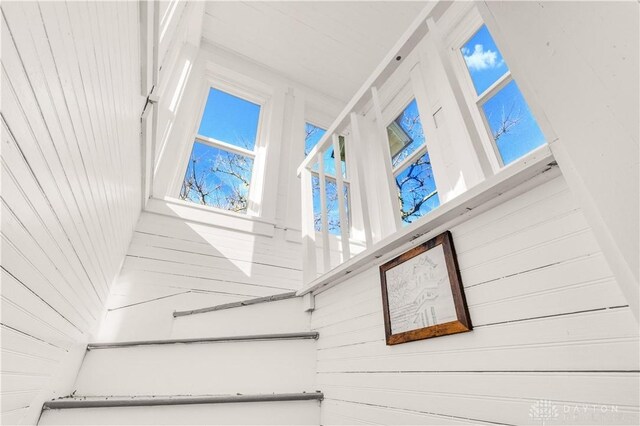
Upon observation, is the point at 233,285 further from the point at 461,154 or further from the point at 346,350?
the point at 461,154

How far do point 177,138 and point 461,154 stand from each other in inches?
80.7

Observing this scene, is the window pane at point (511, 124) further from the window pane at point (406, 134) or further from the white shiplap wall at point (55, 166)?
the white shiplap wall at point (55, 166)

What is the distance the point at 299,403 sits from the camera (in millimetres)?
1147

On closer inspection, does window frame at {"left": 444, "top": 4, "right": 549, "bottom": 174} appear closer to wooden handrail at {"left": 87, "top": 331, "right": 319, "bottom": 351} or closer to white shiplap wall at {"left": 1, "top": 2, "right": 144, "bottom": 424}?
wooden handrail at {"left": 87, "top": 331, "right": 319, "bottom": 351}

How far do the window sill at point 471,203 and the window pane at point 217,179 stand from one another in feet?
5.40

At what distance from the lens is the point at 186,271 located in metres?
1.98

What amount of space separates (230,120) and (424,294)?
257 cm

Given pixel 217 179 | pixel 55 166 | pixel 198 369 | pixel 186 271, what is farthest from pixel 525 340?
pixel 217 179

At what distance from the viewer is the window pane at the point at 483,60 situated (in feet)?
6.81

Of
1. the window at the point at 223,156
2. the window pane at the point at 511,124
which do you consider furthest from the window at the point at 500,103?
the window at the point at 223,156

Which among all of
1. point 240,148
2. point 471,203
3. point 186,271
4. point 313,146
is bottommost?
point 471,203

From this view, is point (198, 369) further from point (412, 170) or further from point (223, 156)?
point (412, 170)

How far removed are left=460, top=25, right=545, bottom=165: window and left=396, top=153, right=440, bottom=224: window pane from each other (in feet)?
1.76

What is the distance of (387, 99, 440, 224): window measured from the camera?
2.43 m
